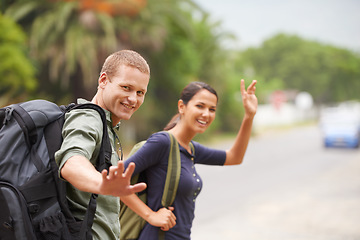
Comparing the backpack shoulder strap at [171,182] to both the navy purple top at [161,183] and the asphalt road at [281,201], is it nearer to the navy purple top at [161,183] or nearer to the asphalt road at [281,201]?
the navy purple top at [161,183]

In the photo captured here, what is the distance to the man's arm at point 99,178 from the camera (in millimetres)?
1320

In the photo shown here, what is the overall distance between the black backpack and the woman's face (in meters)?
1.27

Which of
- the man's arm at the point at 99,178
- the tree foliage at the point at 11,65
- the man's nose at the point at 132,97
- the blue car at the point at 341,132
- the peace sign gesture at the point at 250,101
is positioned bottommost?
the man's arm at the point at 99,178

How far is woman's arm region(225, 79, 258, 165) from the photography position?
2.90 m

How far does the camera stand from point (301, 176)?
11.4 meters

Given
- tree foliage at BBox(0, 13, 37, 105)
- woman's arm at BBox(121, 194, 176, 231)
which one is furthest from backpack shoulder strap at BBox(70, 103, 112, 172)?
tree foliage at BBox(0, 13, 37, 105)

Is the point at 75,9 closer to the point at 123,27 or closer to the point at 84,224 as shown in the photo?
the point at 123,27

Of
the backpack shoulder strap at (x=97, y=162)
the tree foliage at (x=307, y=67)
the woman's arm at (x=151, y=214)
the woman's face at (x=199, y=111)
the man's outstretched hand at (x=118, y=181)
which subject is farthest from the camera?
the tree foliage at (x=307, y=67)

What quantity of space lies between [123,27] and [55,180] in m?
13.3

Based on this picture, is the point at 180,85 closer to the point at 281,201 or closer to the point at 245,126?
the point at 281,201

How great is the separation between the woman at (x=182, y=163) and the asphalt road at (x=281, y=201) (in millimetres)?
3520

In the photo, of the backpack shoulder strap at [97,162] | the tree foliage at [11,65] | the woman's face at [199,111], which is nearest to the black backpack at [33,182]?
the backpack shoulder strap at [97,162]

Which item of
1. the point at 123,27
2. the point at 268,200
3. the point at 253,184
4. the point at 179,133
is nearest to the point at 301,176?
the point at 253,184

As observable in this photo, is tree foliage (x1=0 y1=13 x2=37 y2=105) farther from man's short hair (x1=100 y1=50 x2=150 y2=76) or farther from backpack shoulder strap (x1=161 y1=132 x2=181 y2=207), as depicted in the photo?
man's short hair (x1=100 y1=50 x2=150 y2=76)
